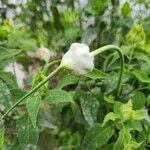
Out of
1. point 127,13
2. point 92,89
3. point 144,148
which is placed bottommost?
point 144,148

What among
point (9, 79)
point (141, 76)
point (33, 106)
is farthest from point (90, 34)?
point (33, 106)

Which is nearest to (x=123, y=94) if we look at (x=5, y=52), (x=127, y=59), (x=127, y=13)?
(x=127, y=59)

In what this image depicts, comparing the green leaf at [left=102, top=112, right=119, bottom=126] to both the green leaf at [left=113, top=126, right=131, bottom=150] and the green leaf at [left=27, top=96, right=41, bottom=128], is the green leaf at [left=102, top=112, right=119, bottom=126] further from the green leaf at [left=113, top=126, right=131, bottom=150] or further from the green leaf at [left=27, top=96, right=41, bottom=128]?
the green leaf at [left=27, top=96, right=41, bottom=128]

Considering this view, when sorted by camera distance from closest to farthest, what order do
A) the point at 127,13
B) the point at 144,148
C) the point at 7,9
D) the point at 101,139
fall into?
the point at 101,139 → the point at 144,148 → the point at 127,13 → the point at 7,9

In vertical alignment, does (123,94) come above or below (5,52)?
below

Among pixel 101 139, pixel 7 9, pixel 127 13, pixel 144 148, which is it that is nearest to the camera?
pixel 101 139

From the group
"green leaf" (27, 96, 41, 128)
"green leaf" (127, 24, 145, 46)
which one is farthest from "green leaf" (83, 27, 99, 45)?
"green leaf" (27, 96, 41, 128)

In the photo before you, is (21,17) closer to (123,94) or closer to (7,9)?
(7,9)

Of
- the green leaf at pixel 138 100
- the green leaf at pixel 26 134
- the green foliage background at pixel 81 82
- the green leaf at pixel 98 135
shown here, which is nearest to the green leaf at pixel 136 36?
the green foliage background at pixel 81 82
